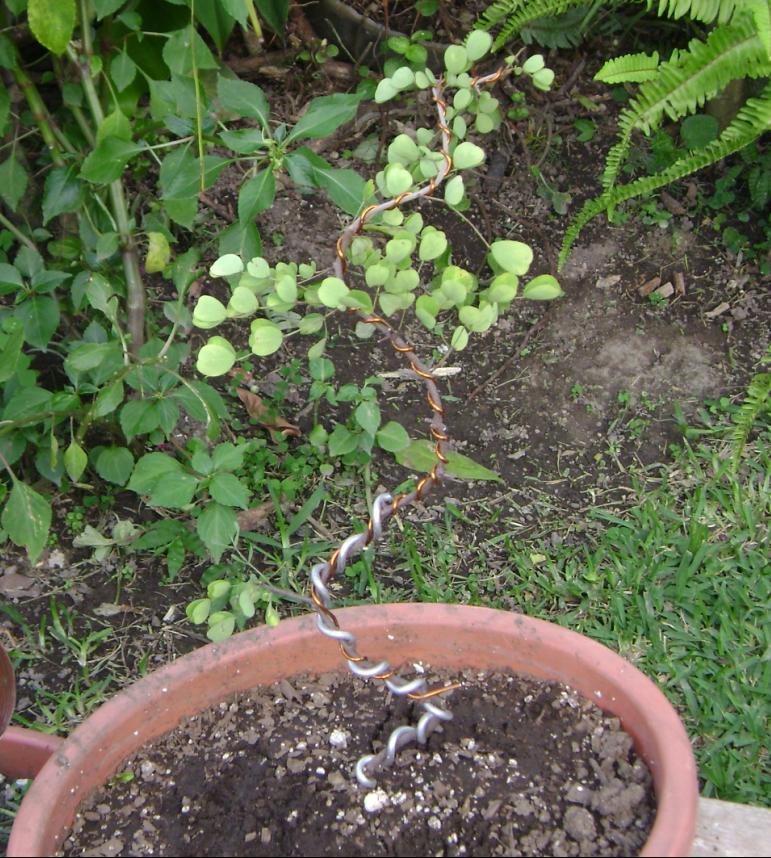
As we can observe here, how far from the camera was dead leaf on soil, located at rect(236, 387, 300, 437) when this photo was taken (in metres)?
2.33

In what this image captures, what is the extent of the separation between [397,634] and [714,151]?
1350 millimetres

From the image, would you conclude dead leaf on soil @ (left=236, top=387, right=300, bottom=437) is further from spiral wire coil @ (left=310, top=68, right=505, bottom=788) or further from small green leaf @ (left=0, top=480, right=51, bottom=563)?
spiral wire coil @ (left=310, top=68, right=505, bottom=788)

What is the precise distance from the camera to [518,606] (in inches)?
80.4

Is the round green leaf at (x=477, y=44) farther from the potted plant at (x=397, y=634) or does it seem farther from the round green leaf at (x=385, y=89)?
the round green leaf at (x=385, y=89)

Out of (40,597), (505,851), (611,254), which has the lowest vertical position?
(40,597)

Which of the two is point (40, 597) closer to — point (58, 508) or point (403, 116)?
point (58, 508)

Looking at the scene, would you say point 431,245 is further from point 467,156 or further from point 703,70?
point 703,70

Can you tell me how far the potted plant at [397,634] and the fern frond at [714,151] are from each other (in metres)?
0.92

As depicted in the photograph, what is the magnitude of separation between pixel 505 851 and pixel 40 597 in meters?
1.29

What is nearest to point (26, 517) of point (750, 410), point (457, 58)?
point (457, 58)

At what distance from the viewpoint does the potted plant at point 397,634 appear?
1.10m

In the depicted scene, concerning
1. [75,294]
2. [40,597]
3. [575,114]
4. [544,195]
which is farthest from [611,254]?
[40,597]

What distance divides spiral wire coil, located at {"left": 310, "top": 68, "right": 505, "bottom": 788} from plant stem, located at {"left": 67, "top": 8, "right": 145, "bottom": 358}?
3.11 ft

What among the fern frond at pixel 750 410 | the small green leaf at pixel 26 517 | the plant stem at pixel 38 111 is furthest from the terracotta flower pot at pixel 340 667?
the plant stem at pixel 38 111
